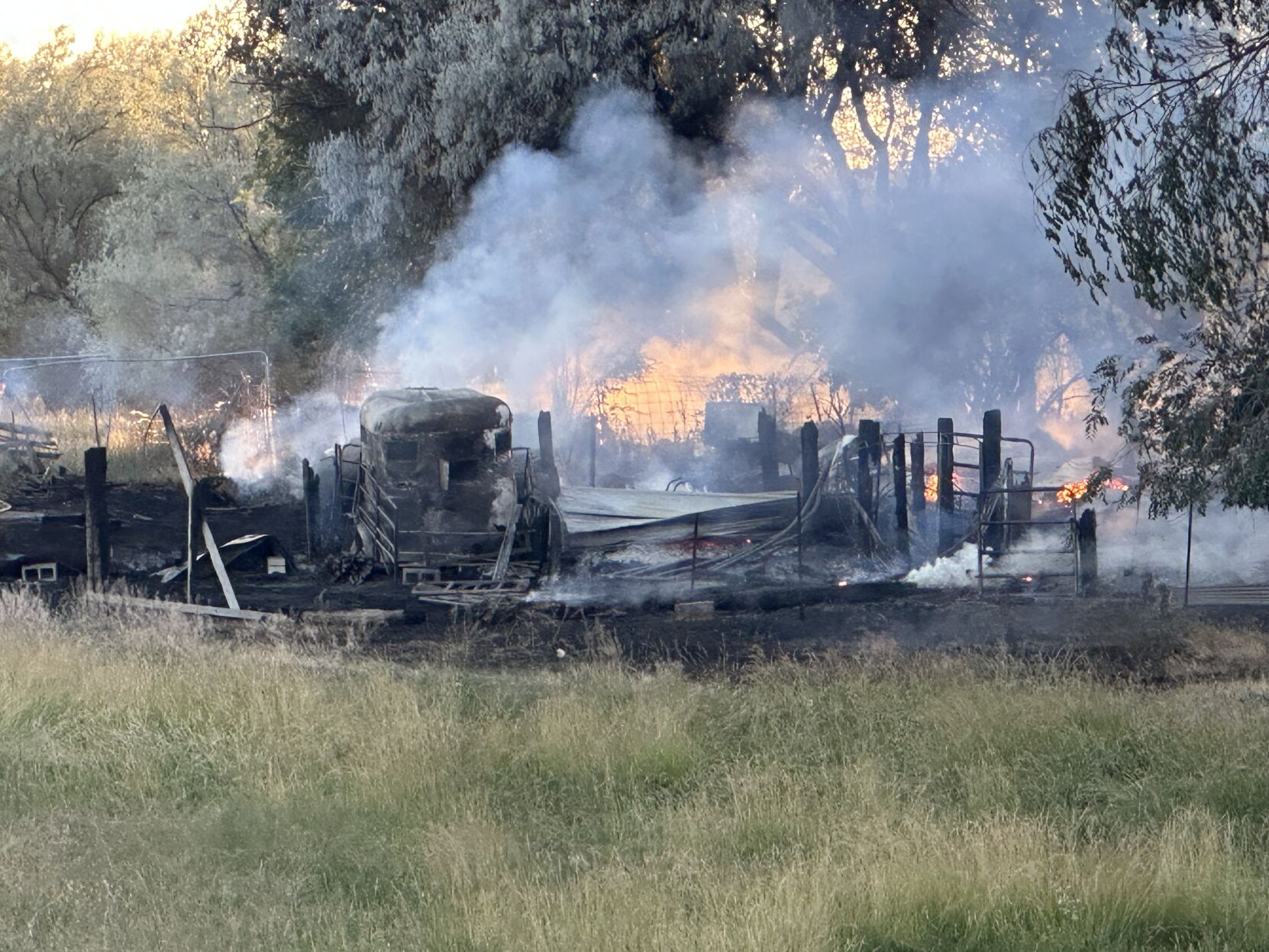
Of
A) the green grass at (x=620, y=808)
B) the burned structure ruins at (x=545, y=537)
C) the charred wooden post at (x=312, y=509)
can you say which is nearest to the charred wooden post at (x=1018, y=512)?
the burned structure ruins at (x=545, y=537)

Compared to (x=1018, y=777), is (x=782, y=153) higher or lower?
higher

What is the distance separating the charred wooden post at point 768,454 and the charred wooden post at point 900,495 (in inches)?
197

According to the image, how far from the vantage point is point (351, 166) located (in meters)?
24.2

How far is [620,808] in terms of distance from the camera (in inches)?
316

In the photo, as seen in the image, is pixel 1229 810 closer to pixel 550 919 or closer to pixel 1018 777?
pixel 1018 777

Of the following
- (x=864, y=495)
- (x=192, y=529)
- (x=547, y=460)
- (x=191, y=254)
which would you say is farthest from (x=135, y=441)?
(x=864, y=495)

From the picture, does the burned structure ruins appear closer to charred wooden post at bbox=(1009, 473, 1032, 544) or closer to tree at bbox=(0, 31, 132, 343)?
charred wooden post at bbox=(1009, 473, 1032, 544)

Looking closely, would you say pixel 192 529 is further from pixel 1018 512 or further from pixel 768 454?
pixel 768 454

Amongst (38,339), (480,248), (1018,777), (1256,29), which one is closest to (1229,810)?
(1018,777)

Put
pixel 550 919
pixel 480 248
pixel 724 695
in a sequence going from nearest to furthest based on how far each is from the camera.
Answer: pixel 550 919 < pixel 724 695 < pixel 480 248

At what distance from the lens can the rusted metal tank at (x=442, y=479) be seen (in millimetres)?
17234

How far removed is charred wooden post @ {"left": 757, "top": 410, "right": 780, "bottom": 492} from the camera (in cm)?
2280

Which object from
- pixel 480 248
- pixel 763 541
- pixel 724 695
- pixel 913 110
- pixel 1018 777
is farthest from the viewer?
pixel 913 110

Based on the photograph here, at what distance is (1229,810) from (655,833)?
3.00 meters
